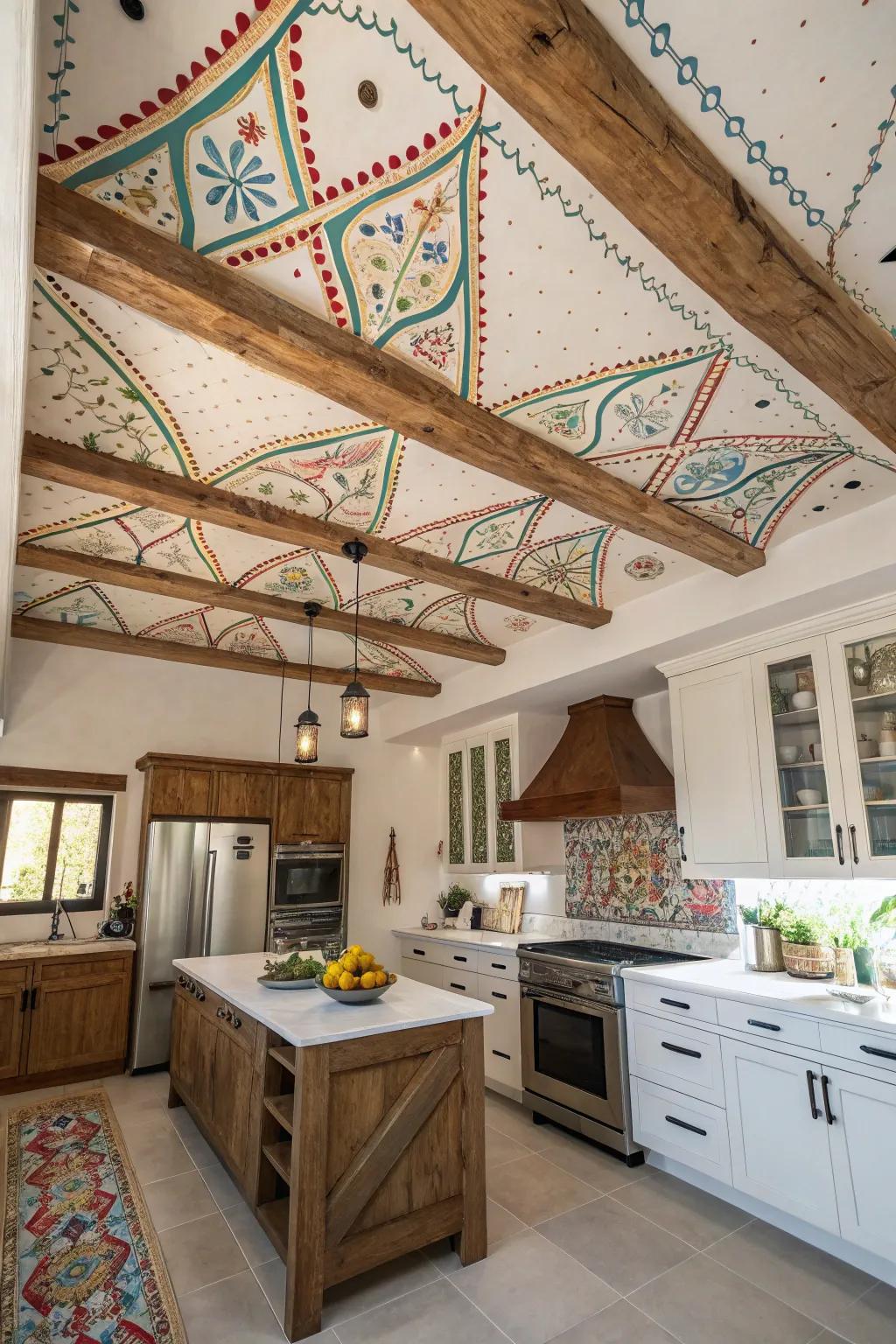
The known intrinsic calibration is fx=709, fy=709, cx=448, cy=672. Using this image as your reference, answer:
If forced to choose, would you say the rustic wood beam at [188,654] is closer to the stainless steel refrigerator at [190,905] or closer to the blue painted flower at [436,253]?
the stainless steel refrigerator at [190,905]

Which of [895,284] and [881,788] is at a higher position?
[895,284]

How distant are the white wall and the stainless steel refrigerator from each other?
45 cm

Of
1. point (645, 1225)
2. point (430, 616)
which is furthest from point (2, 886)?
point (645, 1225)

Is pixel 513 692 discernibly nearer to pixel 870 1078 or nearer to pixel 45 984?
pixel 870 1078

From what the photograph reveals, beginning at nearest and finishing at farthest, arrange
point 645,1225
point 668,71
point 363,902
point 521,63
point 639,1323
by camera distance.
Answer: point 521,63 < point 668,71 < point 639,1323 < point 645,1225 < point 363,902

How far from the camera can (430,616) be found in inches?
179

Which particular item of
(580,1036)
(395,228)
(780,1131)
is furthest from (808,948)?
(395,228)

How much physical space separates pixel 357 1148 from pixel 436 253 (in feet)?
9.50

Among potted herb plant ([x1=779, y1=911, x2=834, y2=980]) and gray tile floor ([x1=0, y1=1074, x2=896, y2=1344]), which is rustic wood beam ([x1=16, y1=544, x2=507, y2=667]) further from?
gray tile floor ([x1=0, y1=1074, x2=896, y2=1344])

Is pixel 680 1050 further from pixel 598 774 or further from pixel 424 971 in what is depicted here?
pixel 424 971

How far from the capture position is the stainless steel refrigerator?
474 centimetres

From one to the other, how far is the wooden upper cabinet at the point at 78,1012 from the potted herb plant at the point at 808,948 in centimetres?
405

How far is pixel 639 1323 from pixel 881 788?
219 centimetres

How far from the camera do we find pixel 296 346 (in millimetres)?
2016
